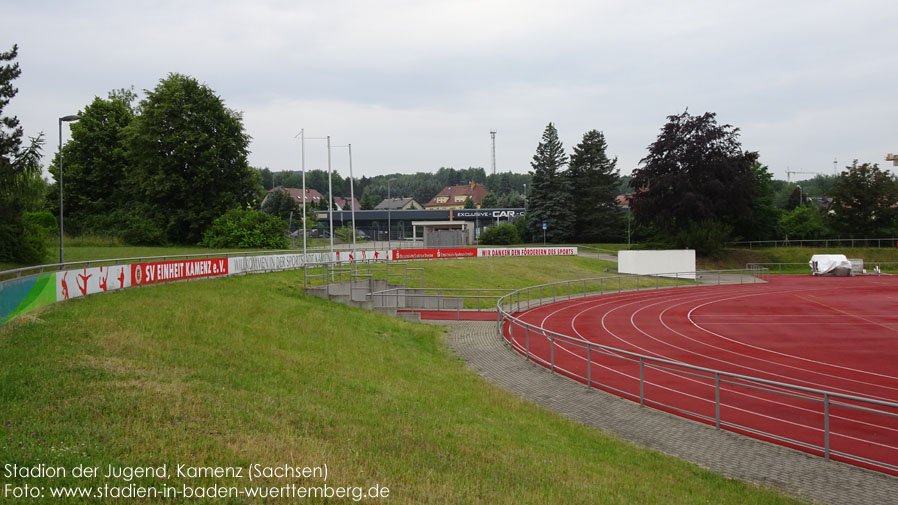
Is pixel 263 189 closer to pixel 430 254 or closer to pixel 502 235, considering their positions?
pixel 430 254

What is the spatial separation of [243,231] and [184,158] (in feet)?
25.3

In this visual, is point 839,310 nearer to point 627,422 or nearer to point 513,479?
point 627,422

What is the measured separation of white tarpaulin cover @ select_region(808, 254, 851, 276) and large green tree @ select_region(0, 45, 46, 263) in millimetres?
53163

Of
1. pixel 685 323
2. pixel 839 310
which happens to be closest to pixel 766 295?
pixel 839 310

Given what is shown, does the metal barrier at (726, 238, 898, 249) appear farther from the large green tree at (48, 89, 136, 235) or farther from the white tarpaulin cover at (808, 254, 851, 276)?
the large green tree at (48, 89, 136, 235)

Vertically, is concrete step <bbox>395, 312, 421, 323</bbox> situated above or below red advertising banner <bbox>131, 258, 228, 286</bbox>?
below

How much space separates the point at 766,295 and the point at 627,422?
1141 inches

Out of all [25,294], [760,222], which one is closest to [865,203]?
[760,222]

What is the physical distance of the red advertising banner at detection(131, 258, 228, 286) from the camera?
21438 mm

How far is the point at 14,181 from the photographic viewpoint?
26.9 metres

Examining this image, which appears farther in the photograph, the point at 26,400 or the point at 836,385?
the point at 836,385

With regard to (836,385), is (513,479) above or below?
above

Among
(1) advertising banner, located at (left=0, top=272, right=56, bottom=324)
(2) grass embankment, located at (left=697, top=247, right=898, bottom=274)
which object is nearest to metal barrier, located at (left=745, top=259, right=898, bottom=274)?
(2) grass embankment, located at (left=697, top=247, right=898, bottom=274)

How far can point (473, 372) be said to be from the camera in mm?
15859
